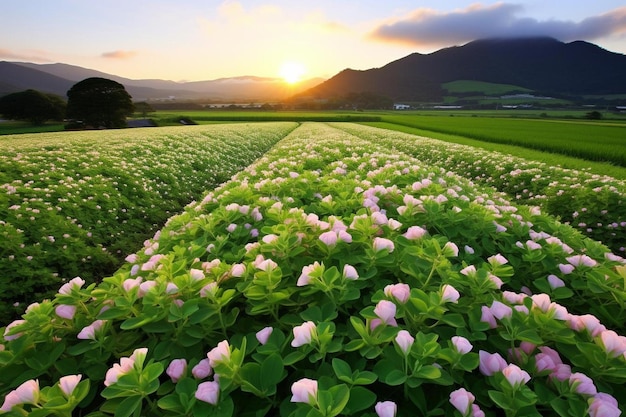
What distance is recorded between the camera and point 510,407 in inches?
46.7

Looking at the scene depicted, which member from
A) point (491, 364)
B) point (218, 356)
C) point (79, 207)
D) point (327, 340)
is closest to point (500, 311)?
point (491, 364)

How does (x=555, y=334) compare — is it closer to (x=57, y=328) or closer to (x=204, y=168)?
(x=57, y=328)

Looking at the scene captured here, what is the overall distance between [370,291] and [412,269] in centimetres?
26

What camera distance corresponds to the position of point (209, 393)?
120 cm

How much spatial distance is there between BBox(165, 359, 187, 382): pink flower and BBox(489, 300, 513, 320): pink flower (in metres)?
1.37

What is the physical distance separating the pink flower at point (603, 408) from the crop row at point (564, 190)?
7.08m

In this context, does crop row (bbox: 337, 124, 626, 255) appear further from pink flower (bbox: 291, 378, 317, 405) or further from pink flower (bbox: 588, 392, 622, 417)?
pink flower (bbox: 291, 378, 317, 405)

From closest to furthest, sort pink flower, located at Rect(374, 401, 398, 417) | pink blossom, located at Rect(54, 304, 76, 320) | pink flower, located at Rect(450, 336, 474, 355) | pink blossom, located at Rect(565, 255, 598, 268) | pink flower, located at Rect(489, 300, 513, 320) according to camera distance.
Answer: pink flower, located at Rect(374, 401, 398, 417)
pink flower, located at Rect(450, 336, 474, 355)
pink flower, located at Rect(489, 300, 513, 320)
pink blossom, located at Rect(54, 304, 76, 320)
pink blossom, located at Rect(565, 255, 598, 268)

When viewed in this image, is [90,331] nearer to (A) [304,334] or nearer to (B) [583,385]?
(A) [304,334]

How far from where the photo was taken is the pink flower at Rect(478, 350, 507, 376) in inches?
52.8

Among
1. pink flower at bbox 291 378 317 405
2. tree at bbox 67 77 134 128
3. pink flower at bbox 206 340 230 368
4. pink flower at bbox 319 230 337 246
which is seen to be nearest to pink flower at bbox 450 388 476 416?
pink flower at bbox 291 378 317 405

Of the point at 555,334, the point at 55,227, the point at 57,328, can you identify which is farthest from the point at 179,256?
the point at 55,227

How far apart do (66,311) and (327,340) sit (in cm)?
129

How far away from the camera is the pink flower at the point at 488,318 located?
155 centimetres
